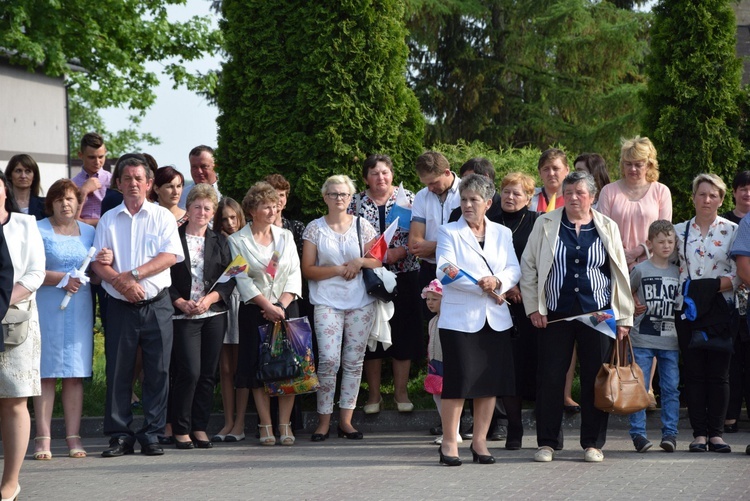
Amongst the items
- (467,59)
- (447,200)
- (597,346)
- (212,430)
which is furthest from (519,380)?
(467,59)

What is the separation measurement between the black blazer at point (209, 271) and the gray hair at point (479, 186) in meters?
2.16

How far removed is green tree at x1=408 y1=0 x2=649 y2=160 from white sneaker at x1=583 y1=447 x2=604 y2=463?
2089 cm

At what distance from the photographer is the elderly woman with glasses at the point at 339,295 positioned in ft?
30.3

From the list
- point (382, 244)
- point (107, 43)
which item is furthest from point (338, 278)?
Result: point (107, 43)

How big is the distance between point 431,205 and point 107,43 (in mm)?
21144

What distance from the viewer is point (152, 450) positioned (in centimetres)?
867

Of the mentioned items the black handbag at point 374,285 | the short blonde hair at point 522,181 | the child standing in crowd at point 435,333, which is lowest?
the child standing in crowd at point 435,333

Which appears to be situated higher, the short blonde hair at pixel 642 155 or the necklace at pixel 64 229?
the short blonde hair at pixel 642 155

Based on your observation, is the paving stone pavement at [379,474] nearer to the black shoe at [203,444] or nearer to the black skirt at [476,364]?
the black shoe at [203,444]

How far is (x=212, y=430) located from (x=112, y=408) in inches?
54.6

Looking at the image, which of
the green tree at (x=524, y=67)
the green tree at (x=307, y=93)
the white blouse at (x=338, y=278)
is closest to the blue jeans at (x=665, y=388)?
the white blouse at (x=338, y=278)

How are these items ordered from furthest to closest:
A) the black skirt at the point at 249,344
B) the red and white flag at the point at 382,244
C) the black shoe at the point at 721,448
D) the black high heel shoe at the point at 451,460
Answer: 1. the red and white flag at the point at 382,244
2. the black skirt at the point at 249,344
3. the black shoe at the point at 721,448
4. the black high heel shoe at the point at 451,460

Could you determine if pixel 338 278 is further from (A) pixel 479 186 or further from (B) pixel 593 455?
(B) pixel 593 455

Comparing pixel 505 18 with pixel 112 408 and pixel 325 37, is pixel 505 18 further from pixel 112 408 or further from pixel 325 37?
pixel 112 408
